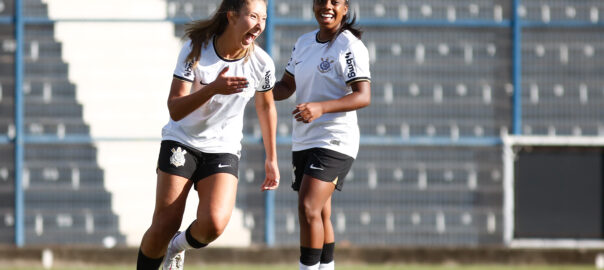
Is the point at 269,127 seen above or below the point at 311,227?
above

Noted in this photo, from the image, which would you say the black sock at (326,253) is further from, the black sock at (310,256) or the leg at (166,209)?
the leg at (166,209)

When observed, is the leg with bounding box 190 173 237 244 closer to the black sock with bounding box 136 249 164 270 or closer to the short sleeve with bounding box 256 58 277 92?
the black sock with bounding box 136 249 164 270

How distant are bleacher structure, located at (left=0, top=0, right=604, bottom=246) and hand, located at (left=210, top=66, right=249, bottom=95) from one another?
4668 millimetres

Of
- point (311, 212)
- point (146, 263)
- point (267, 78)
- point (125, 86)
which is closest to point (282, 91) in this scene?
point (267, 78)

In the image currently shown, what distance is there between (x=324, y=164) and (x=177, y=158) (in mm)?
937

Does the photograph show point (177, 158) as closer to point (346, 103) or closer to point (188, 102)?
point (188, 102)

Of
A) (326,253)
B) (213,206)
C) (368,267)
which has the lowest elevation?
(368,267)

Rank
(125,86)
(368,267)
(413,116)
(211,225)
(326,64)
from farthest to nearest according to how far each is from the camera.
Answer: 1. (413,116)
2. (125,86)
3. (368,267)
4. (326,64)
5. (211,225)

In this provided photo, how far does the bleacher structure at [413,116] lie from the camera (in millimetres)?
10188

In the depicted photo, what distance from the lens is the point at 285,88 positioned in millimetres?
6809

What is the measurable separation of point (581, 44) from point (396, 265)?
2925 millimetres

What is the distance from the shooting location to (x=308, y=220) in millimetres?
6164

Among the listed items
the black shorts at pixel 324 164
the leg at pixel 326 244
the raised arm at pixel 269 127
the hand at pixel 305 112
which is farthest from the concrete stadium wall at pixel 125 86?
the hand at pixel 305 112

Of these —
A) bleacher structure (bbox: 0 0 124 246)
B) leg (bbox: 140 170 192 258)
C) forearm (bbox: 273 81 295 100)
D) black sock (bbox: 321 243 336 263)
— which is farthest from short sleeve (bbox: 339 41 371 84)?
bleacher structure (bbox: 0 0 124 246)
